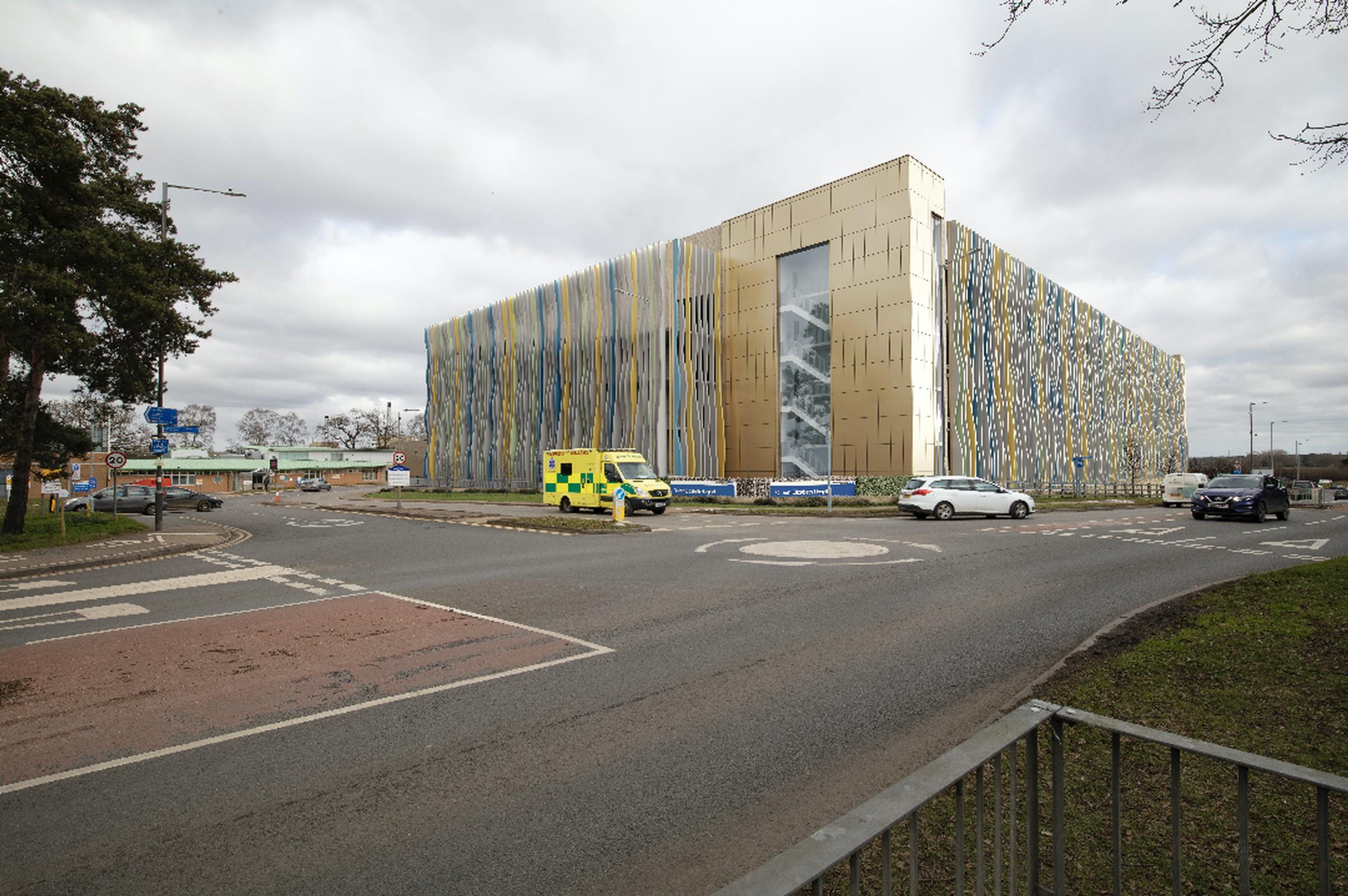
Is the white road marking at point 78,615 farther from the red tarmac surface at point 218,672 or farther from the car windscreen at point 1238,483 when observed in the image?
the car windscreen at point 1238,483

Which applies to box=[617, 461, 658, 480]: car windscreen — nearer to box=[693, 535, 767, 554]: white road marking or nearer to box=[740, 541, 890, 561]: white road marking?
box=[693, 535, 767, 554]: white road marking

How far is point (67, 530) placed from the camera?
63.6 ft

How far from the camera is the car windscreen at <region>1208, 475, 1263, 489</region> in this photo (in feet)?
72.5

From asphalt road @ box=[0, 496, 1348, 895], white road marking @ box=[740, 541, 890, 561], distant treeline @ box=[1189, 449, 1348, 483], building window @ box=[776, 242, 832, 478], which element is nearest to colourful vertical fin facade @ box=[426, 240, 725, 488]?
building window @ box=[776, 242, 832, 478]

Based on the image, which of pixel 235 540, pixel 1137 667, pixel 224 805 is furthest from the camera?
pixel 235 540

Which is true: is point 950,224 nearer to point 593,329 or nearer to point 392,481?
point 593,329

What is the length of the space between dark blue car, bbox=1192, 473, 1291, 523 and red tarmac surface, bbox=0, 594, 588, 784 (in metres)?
23.9

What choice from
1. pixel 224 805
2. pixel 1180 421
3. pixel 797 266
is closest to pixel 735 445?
pixel 797 266

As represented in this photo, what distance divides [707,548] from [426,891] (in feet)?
36.8

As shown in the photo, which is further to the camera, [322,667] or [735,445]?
[735,445]

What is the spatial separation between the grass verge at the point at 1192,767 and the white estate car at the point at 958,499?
50.9 feet

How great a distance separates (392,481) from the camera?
2738cm

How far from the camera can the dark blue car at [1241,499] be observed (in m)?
21.5

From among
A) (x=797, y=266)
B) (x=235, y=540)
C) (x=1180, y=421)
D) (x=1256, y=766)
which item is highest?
(x=797, y=266)
